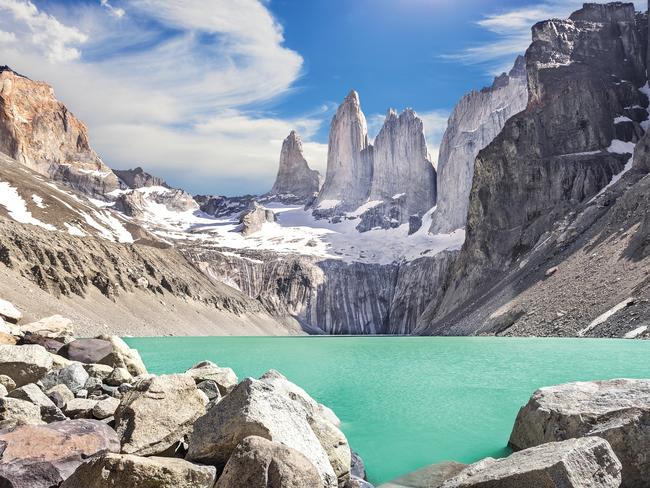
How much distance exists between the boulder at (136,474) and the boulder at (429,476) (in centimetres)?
492

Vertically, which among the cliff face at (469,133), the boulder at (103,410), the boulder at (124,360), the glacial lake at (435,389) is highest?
the cliff face at (469,133)

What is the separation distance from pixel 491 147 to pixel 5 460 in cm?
9903

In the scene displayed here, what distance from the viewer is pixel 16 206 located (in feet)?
314

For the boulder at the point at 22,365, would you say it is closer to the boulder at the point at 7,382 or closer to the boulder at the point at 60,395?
Result: the boulder at the point at 7,382

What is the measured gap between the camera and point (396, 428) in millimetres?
16047

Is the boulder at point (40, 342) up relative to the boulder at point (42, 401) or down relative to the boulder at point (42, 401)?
down

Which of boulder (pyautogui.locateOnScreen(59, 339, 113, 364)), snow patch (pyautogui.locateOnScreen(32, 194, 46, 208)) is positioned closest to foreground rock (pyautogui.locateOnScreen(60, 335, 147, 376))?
boulder (pyautogui.locateOnScreen(59, 339, 113, 364))

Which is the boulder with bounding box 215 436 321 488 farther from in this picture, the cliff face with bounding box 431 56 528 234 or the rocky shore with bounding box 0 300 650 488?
the cliff face with bounding box 431 56 528 234

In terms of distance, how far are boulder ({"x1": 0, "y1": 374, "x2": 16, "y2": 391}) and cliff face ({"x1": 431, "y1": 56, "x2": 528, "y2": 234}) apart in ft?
528

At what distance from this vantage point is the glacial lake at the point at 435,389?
13.9m

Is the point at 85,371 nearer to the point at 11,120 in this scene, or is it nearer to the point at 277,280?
the point at 277,280

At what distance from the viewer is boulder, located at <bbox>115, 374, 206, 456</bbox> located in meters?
9.55

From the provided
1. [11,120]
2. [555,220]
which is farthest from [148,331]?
[11,120]

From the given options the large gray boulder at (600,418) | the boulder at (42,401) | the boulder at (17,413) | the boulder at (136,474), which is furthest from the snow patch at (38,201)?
the boulder at (136,474)
